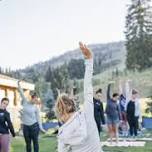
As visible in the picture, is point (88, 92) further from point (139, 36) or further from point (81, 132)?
point (139, 36)

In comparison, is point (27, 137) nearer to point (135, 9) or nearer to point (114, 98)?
point (114, 98)

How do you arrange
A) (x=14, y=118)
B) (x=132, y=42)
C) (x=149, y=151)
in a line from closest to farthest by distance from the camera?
1. (x=149, y=151)
2. (x=14, y=118)
3. (x=132, y=42)

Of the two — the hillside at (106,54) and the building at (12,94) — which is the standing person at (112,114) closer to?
the building at (12,94)

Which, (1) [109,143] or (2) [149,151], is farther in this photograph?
(1) [109,143]

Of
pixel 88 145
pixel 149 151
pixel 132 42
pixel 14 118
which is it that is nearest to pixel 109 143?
pixel 149 151

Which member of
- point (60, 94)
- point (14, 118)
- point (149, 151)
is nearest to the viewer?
point (60, 94)

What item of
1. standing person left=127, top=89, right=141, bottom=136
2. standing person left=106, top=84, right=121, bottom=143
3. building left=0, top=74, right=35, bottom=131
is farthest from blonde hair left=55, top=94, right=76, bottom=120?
building left=0, top=74, right=35, bottom=131

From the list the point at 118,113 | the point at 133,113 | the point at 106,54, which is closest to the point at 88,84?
the point at 118,113

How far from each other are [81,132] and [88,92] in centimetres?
30

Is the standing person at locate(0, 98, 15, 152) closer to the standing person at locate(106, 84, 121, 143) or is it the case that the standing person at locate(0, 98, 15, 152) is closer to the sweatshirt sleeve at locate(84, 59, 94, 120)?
the standing person at locate(106, 84, 121, 143)

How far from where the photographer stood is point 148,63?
74938 millimetres

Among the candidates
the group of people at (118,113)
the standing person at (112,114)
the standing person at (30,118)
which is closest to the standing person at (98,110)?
the group of people at (118,113)

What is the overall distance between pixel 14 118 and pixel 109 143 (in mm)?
13723

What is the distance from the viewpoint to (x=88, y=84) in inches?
145
